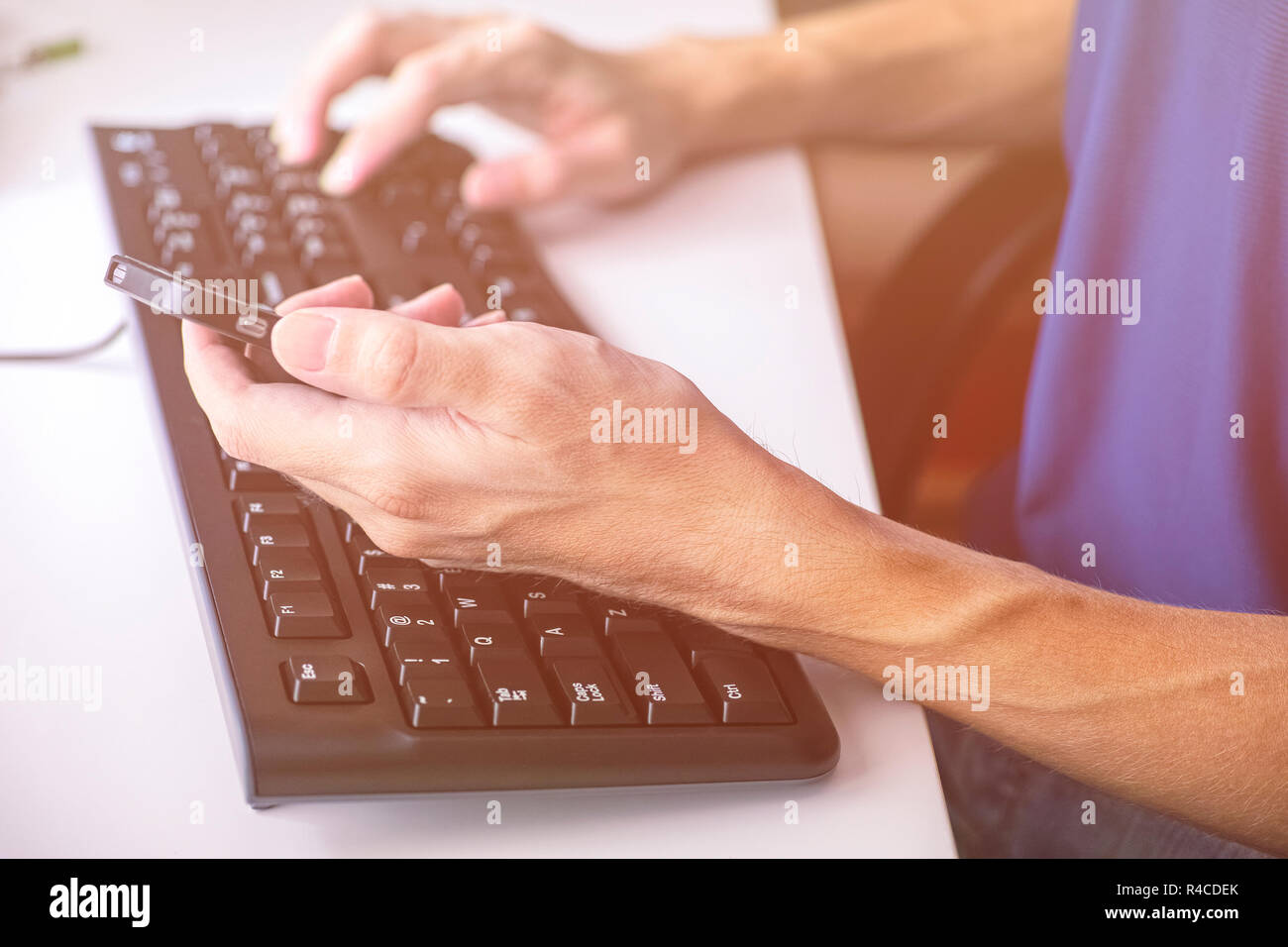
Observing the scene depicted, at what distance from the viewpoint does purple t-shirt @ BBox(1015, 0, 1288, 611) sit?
62cm

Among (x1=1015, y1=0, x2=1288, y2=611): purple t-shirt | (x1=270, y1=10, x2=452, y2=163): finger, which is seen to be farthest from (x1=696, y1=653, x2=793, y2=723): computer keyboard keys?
(x1=270, y1=10, x2=452, y2=163): finger

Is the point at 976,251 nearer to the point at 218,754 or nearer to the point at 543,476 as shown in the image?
the point at 543,476

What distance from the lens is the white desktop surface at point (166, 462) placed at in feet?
1.40

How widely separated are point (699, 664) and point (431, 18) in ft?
1.62

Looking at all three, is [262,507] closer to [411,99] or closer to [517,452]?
[517,452]

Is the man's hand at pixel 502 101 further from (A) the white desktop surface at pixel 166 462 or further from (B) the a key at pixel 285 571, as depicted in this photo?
(B) the a key at pixel 285 571

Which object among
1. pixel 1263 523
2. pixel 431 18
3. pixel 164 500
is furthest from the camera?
pixel 431 18

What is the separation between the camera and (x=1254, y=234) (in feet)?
2.03

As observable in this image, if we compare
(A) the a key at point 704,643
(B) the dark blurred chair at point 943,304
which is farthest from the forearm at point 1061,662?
(B) the dark blurred chair at point 943,304

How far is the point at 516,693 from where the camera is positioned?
17.0 inches

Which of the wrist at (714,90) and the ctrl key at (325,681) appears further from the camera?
the wrist at (714,90)

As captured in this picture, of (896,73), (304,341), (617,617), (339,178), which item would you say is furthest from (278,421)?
(896,73)

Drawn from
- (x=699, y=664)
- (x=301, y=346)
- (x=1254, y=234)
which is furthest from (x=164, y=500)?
(x=1254, y=234)

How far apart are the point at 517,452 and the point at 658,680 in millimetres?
95
